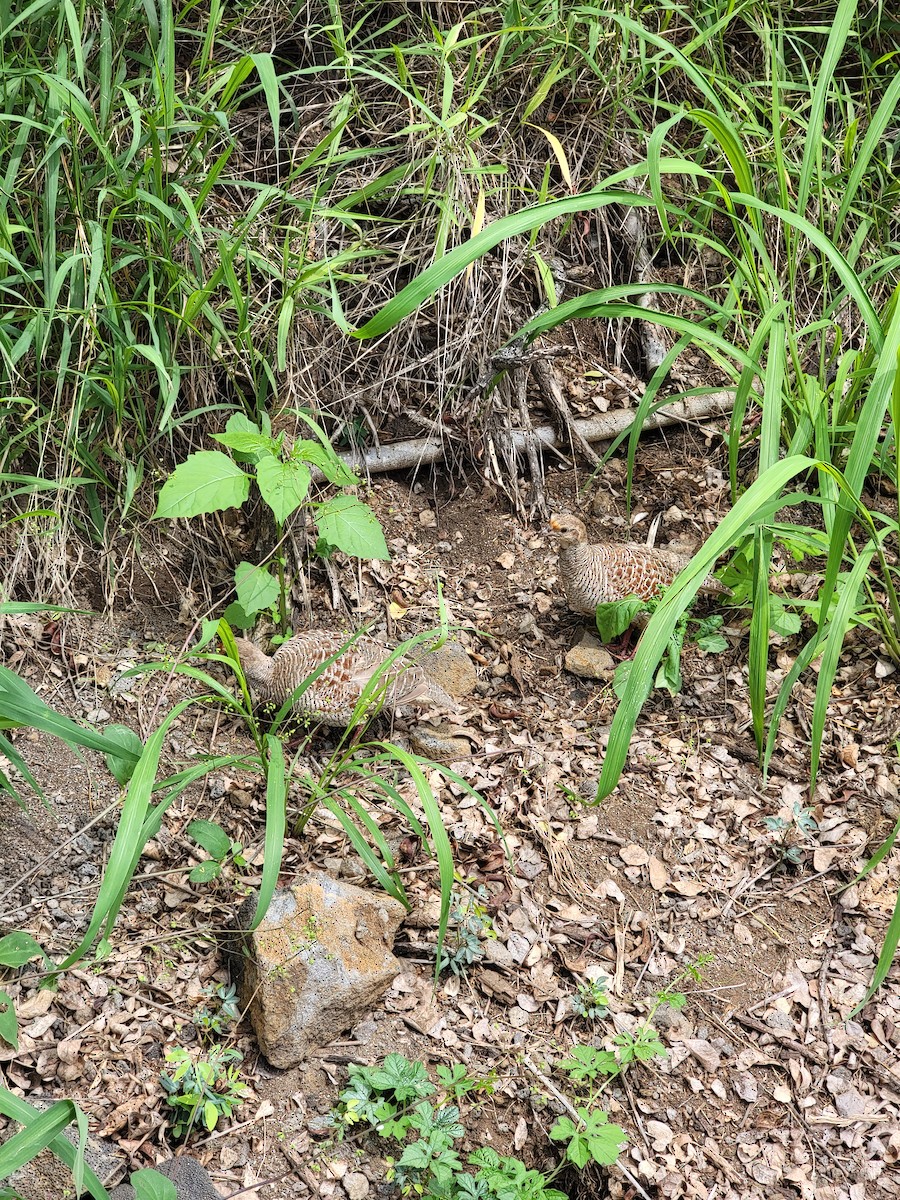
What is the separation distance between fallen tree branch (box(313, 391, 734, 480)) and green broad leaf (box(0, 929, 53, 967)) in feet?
5.95

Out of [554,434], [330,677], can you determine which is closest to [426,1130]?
A: [330,677]

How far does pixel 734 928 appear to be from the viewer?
2.79 metres

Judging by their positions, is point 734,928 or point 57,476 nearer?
point 734,928

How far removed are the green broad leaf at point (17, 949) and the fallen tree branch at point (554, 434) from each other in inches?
71.4

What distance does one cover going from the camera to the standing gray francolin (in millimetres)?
3281

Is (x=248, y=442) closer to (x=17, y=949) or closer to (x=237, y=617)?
(x=237, y=617)

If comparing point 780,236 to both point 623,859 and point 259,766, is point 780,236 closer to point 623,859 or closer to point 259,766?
point 623,859

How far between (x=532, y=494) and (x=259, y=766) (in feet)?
5.15

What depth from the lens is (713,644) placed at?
333 centimetres

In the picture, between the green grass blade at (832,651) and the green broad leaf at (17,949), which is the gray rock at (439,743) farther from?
the green broad leaf at (17,949)

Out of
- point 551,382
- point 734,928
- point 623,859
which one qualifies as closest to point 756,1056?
point 734,928

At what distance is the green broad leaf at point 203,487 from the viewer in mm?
2666

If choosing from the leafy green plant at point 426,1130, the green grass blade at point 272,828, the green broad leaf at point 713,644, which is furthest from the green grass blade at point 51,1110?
the green broad leaf at point 713,644

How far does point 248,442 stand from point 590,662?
4.41 feet
